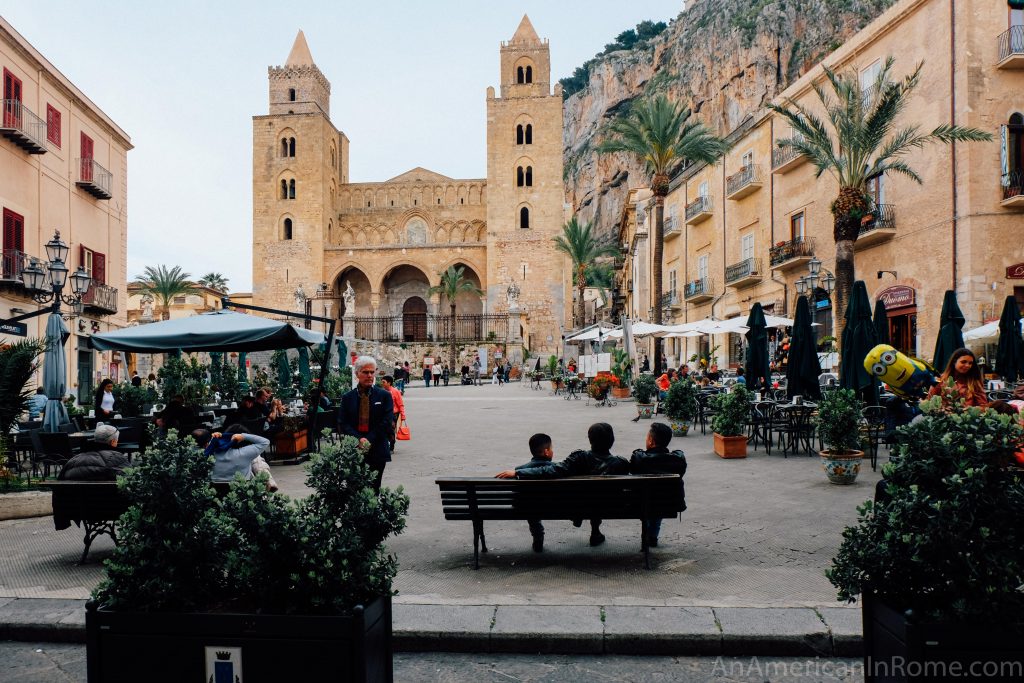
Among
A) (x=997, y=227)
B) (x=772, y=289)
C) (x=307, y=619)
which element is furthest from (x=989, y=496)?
(x=772, y=289)

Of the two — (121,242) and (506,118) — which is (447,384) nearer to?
(121,242)

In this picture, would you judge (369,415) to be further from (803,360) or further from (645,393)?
(645,393)

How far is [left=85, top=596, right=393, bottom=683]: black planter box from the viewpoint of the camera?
235 cm

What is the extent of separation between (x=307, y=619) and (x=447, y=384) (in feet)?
117

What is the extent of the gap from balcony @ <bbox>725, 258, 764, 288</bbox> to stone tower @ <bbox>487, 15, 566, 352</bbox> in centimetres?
2185

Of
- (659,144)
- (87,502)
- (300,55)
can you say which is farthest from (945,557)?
(300,55)

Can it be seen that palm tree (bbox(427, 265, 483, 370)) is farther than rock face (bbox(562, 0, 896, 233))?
No

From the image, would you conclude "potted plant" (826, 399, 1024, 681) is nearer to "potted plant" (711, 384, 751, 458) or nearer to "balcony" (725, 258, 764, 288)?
"potted plant" (711, 384, 751, 458)

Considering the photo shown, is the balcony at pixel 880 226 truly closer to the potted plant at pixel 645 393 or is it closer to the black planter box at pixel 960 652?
the potted plant at pixel 645 393

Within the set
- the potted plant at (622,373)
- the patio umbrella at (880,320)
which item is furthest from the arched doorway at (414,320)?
the patio umbrella at (880,320)

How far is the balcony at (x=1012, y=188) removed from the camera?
1642 centimetres

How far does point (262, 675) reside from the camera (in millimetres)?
2373

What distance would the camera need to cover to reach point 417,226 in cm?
5438

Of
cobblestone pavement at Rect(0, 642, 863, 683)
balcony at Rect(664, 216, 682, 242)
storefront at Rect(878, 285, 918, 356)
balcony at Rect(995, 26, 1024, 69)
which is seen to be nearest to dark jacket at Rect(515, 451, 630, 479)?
cobblestone pavement at Rect(0, 642, 863, 683)
